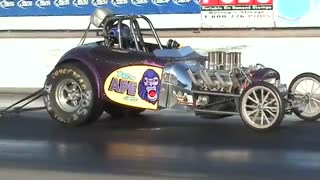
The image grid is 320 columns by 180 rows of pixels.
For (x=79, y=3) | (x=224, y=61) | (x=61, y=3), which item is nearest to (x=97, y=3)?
(x=79, y=3)

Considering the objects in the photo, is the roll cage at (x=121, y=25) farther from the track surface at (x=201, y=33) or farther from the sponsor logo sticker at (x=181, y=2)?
the sponsor logo sticker at (x=181, y=2)

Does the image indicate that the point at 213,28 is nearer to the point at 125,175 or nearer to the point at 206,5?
the point at 206,5

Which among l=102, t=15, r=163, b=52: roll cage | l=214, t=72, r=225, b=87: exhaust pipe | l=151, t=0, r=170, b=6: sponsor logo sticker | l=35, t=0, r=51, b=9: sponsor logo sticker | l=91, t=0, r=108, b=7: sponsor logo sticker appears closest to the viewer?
l=214, t=72, r=225, b=87: exhaust pipe

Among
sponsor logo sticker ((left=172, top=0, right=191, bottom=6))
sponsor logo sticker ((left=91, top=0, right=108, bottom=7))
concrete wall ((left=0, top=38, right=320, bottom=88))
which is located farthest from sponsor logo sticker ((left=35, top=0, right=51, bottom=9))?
sponsor logo sticker ((left=172, top=0, right=191, bottom=6))

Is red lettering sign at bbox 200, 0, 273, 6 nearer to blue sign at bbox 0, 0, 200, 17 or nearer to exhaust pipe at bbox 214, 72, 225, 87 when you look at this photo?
blue sign at bbox 0, 0, 200, 17

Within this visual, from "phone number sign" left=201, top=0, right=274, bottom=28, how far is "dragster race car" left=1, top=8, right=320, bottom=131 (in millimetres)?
4693

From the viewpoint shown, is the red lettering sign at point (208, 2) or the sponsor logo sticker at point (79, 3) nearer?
the red lettering sign at point (208, 2)

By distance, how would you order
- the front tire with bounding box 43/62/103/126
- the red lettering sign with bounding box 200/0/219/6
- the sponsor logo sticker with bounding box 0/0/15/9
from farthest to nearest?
the sponsor logo sticker with bounding box 0/0/15/9, the red lettering sign with bounding box 200/0/219/6, the front tire with bounding box 43/62/103/126

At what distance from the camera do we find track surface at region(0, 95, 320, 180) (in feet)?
23.8

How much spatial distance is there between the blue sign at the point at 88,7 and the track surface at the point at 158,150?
4734 millimetres

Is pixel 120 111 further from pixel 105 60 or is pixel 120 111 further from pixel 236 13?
pixel 236 13

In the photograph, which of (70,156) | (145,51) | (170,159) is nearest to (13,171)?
(70,156)

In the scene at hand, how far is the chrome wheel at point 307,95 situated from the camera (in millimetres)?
10117

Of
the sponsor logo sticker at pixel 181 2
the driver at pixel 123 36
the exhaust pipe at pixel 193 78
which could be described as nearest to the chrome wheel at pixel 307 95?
the exhaust pipe at pixel 193 78
